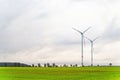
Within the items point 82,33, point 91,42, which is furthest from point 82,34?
point 91,42

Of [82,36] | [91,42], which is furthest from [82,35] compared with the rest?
[91,42]

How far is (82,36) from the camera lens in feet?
460

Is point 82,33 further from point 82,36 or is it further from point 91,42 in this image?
point 91,42

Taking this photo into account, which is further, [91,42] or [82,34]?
[91,42]

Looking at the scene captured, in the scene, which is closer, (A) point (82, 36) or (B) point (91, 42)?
(A) point (82, 36)

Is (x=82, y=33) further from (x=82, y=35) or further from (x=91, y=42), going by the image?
(x=91, y=42)

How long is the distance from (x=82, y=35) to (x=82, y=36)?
17.2 inches

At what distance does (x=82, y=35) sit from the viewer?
459ft

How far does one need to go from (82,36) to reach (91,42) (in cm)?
1715

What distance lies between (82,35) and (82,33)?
0.82 metres

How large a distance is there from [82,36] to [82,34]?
882 mm

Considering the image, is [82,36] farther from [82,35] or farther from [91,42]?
[91,42]

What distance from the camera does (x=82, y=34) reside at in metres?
141
